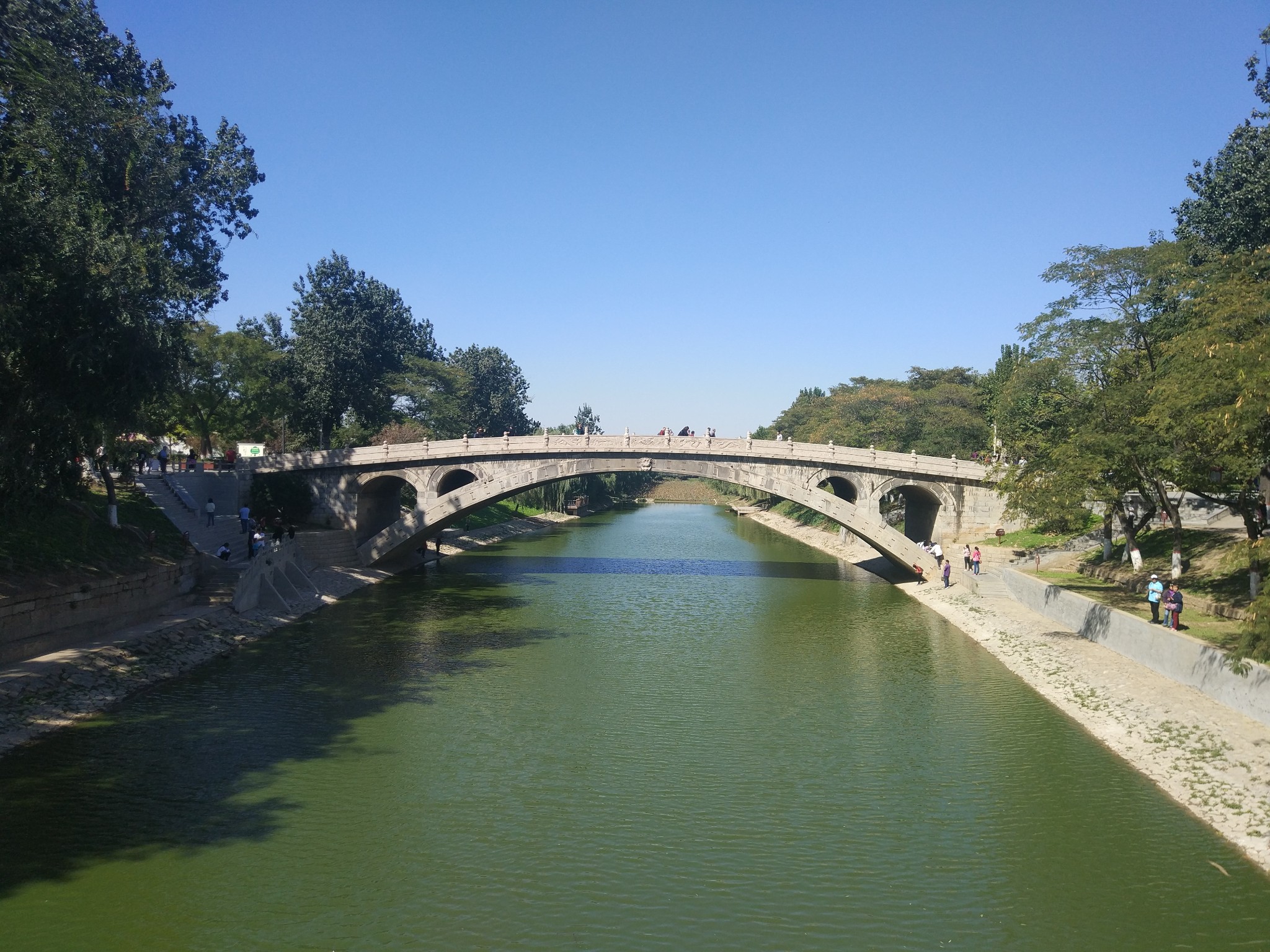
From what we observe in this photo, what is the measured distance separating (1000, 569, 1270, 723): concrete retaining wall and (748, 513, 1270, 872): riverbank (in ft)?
0.73

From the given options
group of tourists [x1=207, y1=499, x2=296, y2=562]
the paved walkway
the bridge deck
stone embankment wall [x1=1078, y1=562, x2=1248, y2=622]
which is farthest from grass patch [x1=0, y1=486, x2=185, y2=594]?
stone embankment wall [x1=1078, y1=562, x2=1248, y2=622]

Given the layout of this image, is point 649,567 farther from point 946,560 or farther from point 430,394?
point 430,394

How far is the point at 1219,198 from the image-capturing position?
34.2 meters

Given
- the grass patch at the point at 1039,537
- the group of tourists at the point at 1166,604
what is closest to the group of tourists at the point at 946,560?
the grass patch at the point at 1039,537

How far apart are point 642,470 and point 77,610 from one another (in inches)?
988

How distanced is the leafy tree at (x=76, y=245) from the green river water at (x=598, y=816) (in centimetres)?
680

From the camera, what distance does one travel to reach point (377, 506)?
1969 inches

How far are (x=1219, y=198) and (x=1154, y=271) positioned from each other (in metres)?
7.11

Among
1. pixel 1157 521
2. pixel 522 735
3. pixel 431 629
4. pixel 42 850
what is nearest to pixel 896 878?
pixel 522 735

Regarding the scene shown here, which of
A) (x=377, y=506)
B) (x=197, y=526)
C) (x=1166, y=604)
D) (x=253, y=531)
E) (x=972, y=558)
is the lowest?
(x=972, y=558)

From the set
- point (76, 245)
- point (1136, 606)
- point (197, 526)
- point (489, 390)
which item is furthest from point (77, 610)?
point (489, 390)

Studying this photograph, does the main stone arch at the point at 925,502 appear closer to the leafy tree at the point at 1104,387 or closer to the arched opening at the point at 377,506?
the leafy tree at the point at 1104,387

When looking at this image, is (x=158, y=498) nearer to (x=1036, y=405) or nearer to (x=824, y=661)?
(x=824, y=661)

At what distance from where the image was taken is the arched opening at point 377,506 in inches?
1841
